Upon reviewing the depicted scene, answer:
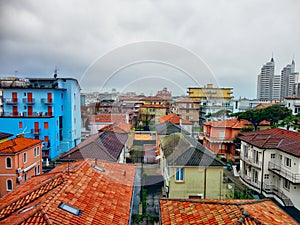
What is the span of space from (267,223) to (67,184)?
448 cm

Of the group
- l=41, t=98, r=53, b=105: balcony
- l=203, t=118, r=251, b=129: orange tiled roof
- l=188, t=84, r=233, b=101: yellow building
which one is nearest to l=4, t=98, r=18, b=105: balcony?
l=41, t=98, r=53, b=105: balcony

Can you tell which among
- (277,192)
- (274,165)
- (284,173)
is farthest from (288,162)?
(277,192)

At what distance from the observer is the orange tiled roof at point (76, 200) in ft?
13.4

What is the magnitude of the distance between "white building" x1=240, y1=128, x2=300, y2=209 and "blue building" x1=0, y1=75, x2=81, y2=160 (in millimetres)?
16064

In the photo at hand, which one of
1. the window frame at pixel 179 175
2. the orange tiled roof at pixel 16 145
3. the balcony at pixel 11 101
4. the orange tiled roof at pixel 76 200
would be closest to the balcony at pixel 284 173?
the window frame at pixel 179 175

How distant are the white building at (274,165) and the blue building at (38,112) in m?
16.1

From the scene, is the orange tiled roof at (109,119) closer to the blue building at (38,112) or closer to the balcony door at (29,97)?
the blue building at (38,112)

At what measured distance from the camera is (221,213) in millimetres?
4852

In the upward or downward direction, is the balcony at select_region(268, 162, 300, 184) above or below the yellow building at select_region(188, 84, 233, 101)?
below

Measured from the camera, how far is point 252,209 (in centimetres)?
505

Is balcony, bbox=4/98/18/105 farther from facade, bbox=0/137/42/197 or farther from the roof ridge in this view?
the roof ridge

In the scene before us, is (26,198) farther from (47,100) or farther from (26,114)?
(26,114)

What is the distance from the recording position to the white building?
435 inches

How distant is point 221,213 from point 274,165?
364 inches
